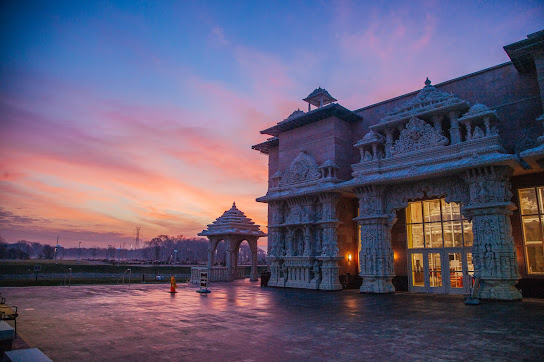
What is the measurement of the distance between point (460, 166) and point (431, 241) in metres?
5.52

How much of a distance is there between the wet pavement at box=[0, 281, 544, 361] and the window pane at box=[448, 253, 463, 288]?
5.40 meters

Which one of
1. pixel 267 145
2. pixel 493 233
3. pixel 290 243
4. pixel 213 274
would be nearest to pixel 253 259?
pixel 213 274

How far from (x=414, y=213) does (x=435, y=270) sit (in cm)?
333

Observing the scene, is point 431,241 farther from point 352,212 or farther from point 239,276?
point 239,276

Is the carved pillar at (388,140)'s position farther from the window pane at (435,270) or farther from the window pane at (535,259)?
the window pane at (535,259)

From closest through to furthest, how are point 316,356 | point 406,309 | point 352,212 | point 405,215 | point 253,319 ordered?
1. point 316,356
2. point 253,319
3. point 406,309
4. point 405,215
5. point 352,212

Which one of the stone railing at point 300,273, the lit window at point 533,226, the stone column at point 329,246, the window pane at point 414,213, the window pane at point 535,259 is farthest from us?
the stone railing at point 300,273

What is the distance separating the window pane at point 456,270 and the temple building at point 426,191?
0.17 ft

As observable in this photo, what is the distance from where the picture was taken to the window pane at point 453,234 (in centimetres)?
1895

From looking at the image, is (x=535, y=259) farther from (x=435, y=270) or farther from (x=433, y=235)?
(x=433, y=235)

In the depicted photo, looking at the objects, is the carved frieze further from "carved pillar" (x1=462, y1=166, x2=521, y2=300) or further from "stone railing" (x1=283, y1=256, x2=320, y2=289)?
"stone railing" (x1=283, y1=256, x2=320, y2=289)

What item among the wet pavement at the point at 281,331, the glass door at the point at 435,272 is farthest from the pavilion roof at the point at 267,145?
the wet pavement at the point at 281,331

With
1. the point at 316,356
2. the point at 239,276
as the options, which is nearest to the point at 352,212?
the point at 239,276

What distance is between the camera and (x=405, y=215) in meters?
21.2
